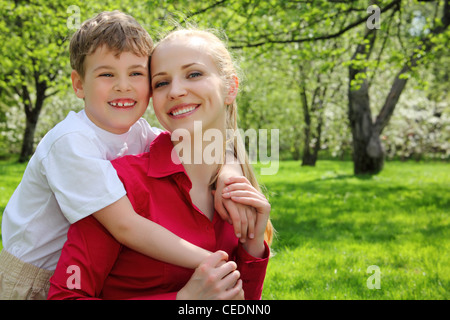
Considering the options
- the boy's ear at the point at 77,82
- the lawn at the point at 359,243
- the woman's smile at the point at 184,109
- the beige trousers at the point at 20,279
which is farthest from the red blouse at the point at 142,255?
the lawn at the point at 359,243

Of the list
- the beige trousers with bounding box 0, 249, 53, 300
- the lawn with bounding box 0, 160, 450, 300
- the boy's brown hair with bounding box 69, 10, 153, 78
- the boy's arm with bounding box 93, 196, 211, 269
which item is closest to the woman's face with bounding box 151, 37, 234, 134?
the boy's brown hair with bounding box 69, 10, 153, 78

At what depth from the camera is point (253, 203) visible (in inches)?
73.5

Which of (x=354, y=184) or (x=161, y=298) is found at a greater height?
(x=161, y=298)

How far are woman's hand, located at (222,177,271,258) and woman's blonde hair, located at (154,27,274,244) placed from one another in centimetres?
27

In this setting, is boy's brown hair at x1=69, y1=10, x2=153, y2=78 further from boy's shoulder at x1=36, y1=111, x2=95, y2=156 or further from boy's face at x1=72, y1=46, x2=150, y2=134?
boy's shoulder at x1=36, y1=111, x2=95, y2=156

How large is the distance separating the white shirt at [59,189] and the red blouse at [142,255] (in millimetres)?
93

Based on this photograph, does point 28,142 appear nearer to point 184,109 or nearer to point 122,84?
point 122,84

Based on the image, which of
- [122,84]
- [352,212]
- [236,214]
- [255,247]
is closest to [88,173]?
[122,84]

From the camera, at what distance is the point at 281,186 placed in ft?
39.2

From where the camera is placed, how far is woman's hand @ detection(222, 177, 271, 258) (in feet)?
6.14

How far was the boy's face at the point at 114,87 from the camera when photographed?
2045mm

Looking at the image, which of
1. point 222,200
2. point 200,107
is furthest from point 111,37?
point 222,200

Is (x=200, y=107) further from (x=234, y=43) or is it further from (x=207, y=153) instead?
(x=234, y=43)
